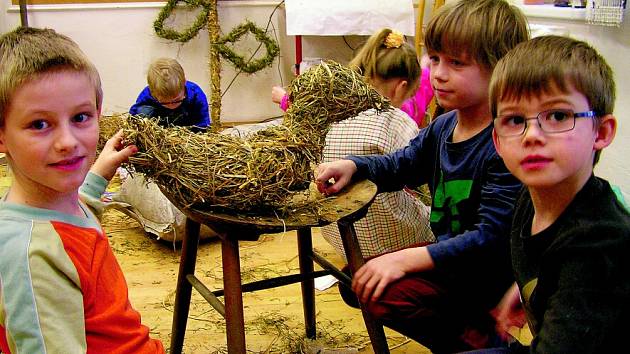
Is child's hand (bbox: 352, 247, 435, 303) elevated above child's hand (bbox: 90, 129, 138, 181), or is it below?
below

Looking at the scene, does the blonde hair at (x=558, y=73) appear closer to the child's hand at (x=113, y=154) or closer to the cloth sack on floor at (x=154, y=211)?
the child's hand at (x=113, y=154)

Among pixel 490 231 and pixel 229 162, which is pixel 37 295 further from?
pixel 490 231

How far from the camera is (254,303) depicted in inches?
107

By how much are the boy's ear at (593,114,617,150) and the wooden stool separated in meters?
0.62

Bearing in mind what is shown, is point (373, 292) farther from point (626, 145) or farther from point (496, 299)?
point (626, 145)

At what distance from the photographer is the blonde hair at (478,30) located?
1.77 meters

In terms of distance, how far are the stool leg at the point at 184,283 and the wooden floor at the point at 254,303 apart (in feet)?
0.91

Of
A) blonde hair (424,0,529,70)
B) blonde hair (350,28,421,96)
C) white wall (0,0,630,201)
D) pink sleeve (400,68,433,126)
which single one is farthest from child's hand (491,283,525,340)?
white wall (0,0,630,201)

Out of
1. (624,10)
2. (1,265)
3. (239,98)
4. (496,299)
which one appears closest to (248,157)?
(1,265)

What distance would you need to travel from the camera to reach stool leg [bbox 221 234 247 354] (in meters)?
1.73

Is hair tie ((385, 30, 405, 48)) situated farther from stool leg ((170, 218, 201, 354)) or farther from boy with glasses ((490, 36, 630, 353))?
boy with glasses ((490, 36, 630, 353))

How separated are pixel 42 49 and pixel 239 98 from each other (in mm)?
4410

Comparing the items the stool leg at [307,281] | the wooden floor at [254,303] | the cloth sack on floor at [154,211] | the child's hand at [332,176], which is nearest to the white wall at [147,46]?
the cloth sack on floor at [154,211]

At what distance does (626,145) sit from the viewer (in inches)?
107
